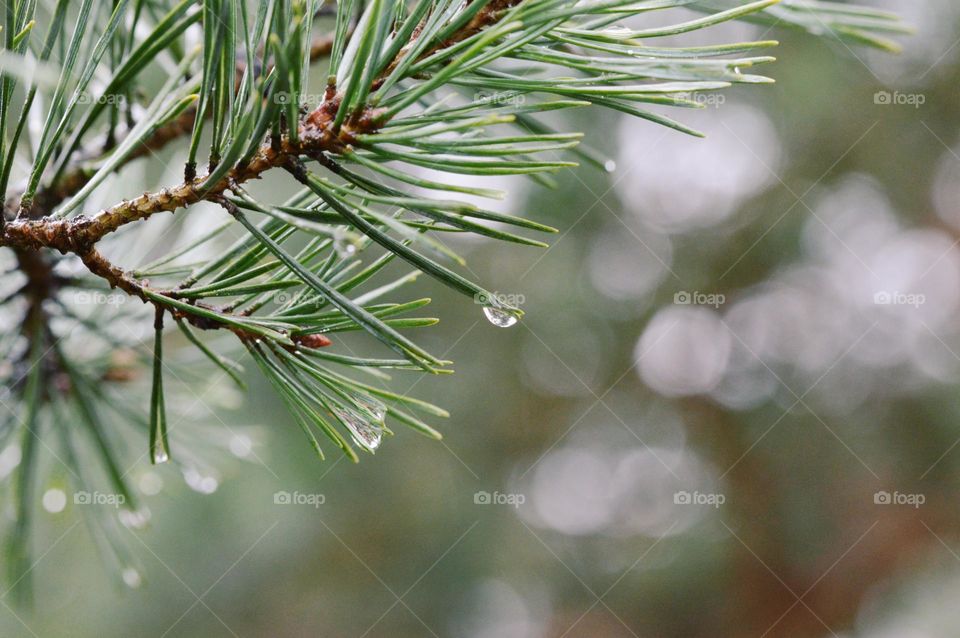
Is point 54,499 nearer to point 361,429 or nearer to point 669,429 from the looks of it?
point 361,429

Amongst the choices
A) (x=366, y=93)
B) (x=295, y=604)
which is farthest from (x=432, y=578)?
(x=366, y=93)

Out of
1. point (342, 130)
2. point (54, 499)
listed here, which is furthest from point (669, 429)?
point (342, 130)

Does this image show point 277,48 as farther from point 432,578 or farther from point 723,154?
point 432,578

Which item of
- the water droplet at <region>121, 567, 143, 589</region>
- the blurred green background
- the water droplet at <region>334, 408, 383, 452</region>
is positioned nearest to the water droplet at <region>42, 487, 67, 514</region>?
the water droplet at <region>121, 567, 143, 589</region>

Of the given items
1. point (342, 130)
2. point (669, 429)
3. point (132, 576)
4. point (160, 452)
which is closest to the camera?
point (342, 130)

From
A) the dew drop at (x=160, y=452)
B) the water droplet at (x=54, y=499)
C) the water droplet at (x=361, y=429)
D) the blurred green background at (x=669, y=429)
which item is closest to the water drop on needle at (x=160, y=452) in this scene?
the dew drop at (x=160, y=452)

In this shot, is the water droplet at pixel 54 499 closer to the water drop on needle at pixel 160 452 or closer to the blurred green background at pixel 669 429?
the water drop on needle at pixel 160 452
